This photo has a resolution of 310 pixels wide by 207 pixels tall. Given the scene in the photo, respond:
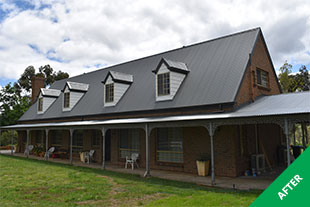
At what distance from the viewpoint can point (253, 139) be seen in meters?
12.2

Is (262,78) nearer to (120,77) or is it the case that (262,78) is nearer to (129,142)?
(129,142)

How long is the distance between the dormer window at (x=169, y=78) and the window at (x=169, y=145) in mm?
1784

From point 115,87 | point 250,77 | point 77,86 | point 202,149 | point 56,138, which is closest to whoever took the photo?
point 202,149

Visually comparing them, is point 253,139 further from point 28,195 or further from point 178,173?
point 28,195

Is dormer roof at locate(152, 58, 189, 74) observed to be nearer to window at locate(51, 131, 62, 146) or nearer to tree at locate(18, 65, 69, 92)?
window at locate(51, 131, 62, 146)

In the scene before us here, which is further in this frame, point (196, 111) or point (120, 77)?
point (120, 77)

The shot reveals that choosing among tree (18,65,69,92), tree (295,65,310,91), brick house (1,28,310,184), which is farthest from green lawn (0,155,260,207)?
tree (18,65,69,92)

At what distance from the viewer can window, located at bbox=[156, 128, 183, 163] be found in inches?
504

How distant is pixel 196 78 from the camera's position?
13461 millimetres

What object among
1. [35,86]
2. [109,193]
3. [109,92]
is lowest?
[109,193]

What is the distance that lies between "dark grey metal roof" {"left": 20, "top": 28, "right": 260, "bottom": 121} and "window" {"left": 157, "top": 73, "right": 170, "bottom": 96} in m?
0.59

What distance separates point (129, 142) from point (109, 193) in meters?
7.24

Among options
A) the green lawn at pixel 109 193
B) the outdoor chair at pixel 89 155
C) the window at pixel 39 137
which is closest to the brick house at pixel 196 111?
the outdoor chair at pixel 89 155

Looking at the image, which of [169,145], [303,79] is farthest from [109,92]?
[303,79]
